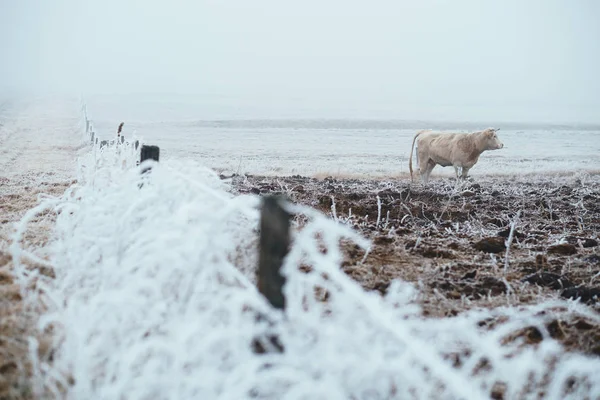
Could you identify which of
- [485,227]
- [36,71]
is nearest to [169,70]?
[36,71]

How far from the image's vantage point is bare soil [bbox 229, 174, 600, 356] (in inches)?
154

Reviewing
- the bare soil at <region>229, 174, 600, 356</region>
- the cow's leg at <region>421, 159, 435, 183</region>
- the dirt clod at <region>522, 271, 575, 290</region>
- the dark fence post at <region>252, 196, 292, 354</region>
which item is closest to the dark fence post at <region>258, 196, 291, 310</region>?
the dark fence post at <region>252, 196, 292, 354</region>

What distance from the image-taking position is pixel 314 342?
2.24m

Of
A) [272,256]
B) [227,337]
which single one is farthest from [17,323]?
[272,256]

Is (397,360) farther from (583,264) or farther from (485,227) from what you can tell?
(485,227)

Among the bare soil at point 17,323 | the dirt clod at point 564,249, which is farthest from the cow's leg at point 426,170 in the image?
the bare soil at point 17,323

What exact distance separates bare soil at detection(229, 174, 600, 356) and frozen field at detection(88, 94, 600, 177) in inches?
226

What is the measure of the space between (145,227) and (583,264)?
12.4ft

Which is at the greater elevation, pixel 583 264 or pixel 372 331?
pixel 372 331

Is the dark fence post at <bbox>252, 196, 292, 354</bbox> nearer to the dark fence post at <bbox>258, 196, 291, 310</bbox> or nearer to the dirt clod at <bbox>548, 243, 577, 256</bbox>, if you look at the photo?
the dark fence post at <bbox>258, 196, 291, 310</bbox>

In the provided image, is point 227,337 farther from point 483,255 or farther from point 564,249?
point 564,249

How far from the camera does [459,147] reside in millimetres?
14031

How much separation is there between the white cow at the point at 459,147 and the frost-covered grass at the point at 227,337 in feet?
36.6

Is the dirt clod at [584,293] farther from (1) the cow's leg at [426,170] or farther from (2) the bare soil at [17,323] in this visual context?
(1) the cow's leg at [426,170]
